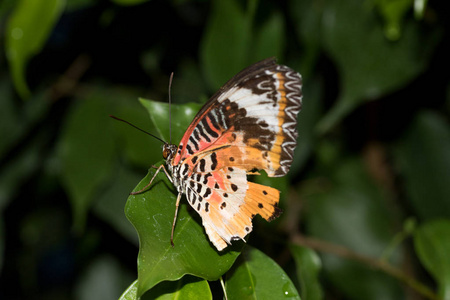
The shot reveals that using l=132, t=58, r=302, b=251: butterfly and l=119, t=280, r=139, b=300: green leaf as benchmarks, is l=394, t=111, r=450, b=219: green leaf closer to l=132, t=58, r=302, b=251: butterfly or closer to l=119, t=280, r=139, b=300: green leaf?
l=132, t=58, r=302, b=251: butterfly

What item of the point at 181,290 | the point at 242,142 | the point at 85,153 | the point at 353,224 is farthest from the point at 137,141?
the point at 353,224

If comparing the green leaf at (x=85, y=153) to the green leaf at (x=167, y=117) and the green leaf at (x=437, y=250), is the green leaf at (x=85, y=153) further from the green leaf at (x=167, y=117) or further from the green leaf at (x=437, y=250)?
the green leaf at (x=437, y=250)

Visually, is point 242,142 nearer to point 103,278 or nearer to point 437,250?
point 437,250

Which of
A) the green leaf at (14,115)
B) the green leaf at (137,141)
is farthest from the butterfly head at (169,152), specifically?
the green leaf at (14,115)

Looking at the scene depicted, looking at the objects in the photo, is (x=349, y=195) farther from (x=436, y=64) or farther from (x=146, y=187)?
(x=146, y=187)

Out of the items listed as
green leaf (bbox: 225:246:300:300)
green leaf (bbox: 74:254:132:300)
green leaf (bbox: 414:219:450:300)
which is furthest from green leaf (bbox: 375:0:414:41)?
green leaf (bbox: 74:254:132:300)

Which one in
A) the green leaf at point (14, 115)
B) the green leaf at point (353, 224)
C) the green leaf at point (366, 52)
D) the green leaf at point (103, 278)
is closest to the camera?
the green leaf at point (366, 52)
